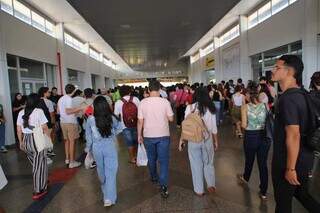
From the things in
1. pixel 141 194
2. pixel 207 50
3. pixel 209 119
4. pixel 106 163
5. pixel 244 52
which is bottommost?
pixel 141 194

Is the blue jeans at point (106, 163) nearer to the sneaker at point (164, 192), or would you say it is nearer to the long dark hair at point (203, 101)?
the sneaker at point (164, 192)

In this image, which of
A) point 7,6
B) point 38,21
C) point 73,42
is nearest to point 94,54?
point 73,42

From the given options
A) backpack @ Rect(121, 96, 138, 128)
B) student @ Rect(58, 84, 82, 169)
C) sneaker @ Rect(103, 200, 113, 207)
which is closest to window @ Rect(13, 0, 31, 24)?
student @ Rect(58, 84, 82, 169)

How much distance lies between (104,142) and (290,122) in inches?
98.2

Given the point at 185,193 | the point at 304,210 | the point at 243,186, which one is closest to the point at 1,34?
the point at 185,193

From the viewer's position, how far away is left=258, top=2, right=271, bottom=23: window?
1262cm

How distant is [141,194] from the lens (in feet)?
14.1

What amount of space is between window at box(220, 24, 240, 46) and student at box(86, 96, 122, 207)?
14.4 metres

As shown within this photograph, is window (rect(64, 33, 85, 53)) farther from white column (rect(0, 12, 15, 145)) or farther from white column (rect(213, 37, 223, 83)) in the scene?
white column (rect(213, 37, 223, 83))

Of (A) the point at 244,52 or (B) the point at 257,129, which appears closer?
(B) the point at 257,129

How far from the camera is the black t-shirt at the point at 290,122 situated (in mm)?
2053

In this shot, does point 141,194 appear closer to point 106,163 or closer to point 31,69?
point 106,163

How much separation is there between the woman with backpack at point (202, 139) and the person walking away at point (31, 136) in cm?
226

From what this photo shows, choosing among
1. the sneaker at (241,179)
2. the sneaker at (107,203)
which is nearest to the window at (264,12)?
the sneaker at (241,179)
